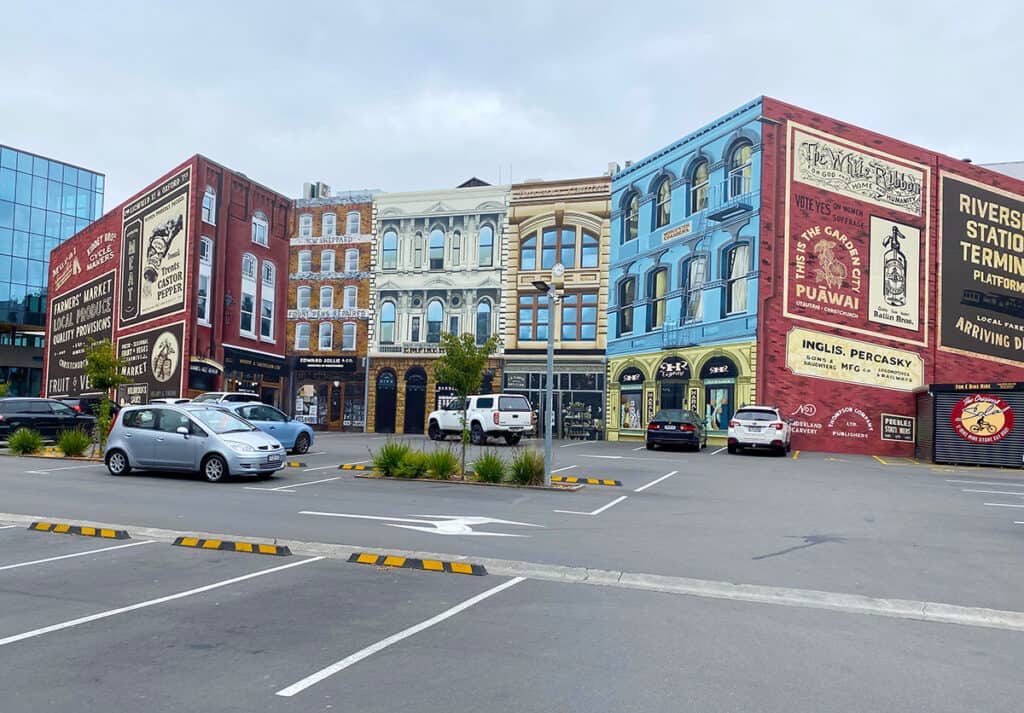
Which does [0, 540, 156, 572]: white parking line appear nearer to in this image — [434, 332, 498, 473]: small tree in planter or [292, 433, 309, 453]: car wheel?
[434, 332, 498, 473]: small tree in planter

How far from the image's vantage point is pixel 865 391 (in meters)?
30.5

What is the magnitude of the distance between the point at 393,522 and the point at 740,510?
5716mm

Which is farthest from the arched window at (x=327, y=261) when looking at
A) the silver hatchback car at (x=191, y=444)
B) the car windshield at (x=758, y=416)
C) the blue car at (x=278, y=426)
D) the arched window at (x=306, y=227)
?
the silver hatchback car at (x=191, y=444)

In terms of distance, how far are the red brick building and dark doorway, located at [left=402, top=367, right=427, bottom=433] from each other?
711 cm

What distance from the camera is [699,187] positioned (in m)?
33.1

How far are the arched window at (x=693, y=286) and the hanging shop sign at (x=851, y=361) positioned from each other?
13.7 feet

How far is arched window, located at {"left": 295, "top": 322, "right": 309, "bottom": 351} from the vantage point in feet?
142

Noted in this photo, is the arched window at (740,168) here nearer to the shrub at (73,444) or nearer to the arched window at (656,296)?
the arched window at (656,296)

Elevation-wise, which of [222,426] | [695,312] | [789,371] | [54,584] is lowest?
[54,584]

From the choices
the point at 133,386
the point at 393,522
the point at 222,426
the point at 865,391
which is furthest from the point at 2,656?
the point at 133,386

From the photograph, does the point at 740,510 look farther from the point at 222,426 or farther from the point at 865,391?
the point at 865,391

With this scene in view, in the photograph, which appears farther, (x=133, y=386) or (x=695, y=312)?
(x=133, y=386)

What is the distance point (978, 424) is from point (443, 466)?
1769cm

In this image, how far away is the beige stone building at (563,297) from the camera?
124 ft
